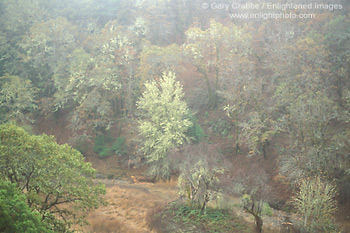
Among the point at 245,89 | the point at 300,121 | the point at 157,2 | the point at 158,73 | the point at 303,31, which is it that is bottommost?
the point at 300,121

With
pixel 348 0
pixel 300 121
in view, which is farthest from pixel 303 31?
pixel 300 121

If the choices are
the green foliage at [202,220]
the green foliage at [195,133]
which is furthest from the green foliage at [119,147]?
the green foliage at [202,220]

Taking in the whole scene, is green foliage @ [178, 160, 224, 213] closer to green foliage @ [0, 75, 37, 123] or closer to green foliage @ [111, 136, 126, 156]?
green foliage @ [111, 136, 126, 156]

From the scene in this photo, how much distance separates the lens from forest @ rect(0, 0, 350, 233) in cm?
1714

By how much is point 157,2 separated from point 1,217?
40.2 m

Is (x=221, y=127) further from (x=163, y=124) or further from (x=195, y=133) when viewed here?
(x=163, y=124)

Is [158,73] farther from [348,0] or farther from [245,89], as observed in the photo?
[348,0]

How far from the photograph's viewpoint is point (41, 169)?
47.7 feet

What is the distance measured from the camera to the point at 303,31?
32.8 m

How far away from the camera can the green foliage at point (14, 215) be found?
32.7 ft

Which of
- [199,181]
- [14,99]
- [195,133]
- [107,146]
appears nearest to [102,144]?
[107,146]

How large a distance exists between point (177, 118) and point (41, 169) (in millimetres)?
16457

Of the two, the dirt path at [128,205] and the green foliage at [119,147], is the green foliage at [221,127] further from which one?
the green foliage at [119,147]

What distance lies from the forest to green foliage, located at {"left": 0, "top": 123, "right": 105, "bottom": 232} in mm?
72
